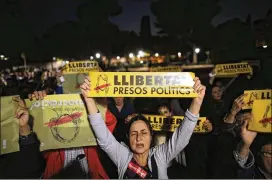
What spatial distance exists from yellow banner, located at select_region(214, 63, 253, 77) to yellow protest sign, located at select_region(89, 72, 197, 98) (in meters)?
4.35

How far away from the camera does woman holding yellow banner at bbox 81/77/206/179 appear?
2918 mm

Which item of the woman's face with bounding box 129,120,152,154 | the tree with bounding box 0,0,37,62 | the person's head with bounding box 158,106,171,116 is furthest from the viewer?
the tree with bounding box 0,0,37,62

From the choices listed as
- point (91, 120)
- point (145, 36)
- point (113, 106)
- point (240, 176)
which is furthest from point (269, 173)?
point (145, 36)

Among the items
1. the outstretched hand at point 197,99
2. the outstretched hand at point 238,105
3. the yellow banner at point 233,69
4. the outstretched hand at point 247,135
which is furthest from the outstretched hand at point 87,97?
the yellow banner at point 233,69

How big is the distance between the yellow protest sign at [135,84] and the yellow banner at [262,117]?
0.71 metres

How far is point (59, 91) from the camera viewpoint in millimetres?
6918

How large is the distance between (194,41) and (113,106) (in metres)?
51.0

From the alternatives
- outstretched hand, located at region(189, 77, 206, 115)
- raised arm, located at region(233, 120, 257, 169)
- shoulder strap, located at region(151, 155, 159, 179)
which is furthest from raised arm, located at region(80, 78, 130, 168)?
raised arm, located at region(233, 120, 257, 169)

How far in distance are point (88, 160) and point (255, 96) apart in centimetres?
195

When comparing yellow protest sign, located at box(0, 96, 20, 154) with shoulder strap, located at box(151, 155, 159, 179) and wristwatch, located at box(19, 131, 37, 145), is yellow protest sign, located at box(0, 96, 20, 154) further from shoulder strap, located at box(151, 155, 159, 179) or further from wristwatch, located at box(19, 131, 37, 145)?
shoulder strap, located at box(151, 155, 159, 179)

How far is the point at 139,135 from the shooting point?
3035 mm

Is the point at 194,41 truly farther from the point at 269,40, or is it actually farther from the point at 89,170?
the point at 89,170

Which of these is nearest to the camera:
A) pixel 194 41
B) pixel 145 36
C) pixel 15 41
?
pixel 15 41

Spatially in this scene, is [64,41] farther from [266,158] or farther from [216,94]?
[266,158]
